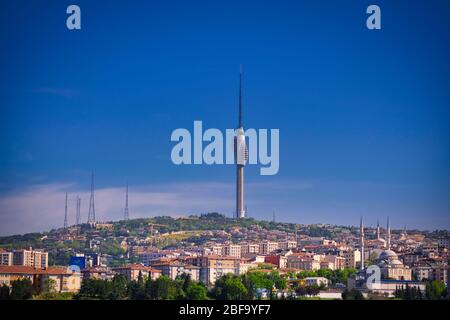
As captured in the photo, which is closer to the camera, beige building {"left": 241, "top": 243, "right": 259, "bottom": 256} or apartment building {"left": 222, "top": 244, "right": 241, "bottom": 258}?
apartment building {"left": 222, "top": 244, "right": 241, "bottom": 258}

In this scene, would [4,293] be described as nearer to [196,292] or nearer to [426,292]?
[196,292]

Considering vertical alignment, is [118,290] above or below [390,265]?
below

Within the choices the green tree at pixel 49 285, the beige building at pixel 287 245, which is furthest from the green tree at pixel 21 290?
the beige building at pixel 287 245

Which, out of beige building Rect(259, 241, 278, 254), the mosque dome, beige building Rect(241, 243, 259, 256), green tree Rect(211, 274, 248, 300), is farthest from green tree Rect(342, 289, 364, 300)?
beige building Rect(259, 241, 278, 254)

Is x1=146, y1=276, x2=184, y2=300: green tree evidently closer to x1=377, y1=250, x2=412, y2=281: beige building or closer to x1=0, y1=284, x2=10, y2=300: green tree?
x1=0, y1=284, x2=10, y2=300: green tree

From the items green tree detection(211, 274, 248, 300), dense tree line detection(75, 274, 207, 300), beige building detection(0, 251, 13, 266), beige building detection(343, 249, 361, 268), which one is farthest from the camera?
beige building detection(343, 249, 361, 268)

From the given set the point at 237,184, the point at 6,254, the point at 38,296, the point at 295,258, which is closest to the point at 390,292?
the point at 237,184

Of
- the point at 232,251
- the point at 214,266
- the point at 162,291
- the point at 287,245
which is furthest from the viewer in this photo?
the point at 287,245

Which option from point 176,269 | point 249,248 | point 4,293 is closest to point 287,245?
point 249,248
